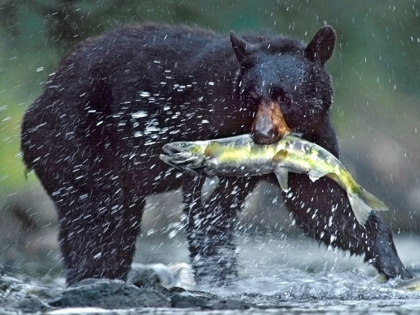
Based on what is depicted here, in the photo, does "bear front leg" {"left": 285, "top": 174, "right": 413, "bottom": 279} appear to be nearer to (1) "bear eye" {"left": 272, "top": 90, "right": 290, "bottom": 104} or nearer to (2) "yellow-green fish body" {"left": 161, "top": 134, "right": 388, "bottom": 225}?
(1) "bear eye" {"left": 272, "top": 90, "right": 290, "bottom": 104}

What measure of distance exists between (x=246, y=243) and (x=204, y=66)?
291 centimetres

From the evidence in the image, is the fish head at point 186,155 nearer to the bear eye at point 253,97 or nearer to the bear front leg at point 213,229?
the bear eye at point 253,97

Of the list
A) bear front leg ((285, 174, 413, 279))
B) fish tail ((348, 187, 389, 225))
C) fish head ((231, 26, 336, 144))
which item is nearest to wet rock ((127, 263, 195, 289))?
bear front leg ((285, 174, 413, 279))

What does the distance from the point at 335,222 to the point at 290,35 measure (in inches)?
137

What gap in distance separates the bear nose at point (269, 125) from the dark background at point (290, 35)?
358 centimetres

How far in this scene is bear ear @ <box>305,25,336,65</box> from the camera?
19.8 ft

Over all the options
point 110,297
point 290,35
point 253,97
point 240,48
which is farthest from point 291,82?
point 290,35

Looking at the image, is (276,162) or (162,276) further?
(162,276)

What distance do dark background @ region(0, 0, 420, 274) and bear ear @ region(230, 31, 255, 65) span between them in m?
3.43

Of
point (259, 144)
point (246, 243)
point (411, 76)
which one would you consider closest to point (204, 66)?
point (259, 144)

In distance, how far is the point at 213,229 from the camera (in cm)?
666

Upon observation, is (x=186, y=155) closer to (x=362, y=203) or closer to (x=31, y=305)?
(x=362, y=203)

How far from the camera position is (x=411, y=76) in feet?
33.5

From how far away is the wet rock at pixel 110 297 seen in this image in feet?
15.3
